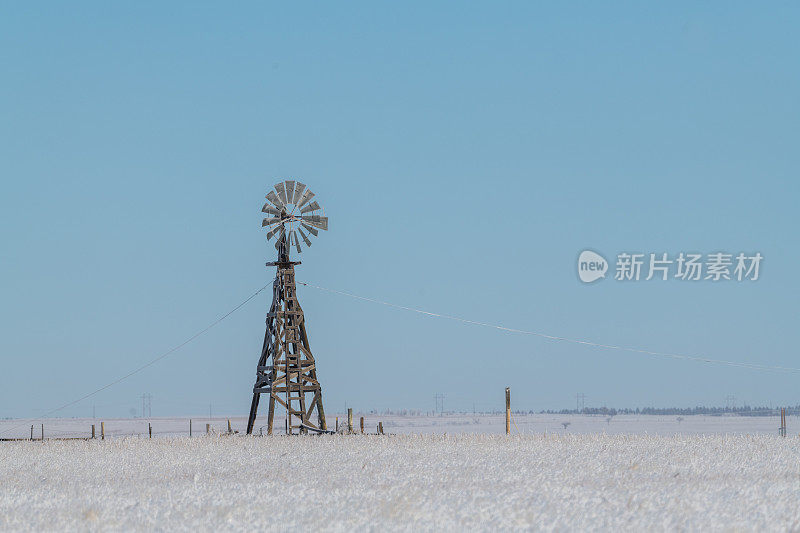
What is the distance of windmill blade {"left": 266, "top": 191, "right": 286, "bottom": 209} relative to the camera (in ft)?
129

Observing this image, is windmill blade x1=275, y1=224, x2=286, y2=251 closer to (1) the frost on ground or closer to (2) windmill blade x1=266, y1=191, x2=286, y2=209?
(2) windmill blade x1=266, y1=191, x2=286, y2=209

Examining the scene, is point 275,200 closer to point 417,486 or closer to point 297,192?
point 297,192

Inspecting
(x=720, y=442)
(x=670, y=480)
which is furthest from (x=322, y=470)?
(x=720, y=442)

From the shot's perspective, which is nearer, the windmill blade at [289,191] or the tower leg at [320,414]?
the tower leg at [320,414]

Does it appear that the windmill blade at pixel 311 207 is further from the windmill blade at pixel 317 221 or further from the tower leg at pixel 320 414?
the tower leg at pixel 320 414

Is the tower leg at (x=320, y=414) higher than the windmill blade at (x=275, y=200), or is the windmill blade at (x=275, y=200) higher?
the windmill blade at (x=275, y=200)

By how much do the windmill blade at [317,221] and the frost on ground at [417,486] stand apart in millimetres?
12382

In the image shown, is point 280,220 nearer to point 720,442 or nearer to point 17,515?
point 720,442

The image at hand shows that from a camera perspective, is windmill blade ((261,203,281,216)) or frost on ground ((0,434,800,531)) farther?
windmill blade ((261,203,281,216))

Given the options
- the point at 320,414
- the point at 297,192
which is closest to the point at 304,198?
the point at 297,192

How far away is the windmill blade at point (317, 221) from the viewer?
39.4m

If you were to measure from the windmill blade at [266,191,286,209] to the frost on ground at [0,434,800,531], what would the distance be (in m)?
12.9

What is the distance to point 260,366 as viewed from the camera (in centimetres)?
3916

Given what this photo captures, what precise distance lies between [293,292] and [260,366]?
3.32 metres
